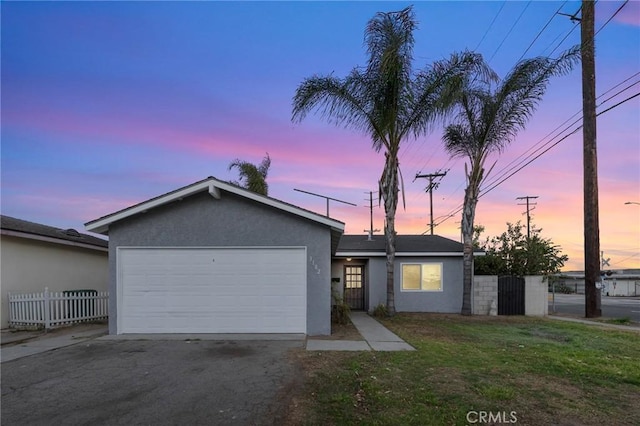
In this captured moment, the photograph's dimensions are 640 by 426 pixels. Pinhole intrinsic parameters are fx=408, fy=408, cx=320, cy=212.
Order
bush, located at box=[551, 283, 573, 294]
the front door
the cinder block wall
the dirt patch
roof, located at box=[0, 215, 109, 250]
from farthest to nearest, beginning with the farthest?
bush, located at box=[551, 283, 573, 294] < the front door < the cinder block wall < roof, located at box=[0, 215, 109, 250] < the dirt patch

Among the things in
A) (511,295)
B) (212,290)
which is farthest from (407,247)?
(212,290)


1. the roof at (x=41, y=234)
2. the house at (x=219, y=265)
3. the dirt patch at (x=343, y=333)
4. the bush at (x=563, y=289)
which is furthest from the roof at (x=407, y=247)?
the bush at (x=563, y=289)

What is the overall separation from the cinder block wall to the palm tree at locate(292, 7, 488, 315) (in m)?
6.83

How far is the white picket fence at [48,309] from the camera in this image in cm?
1159

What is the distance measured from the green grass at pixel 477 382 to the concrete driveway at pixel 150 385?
0.66 meters

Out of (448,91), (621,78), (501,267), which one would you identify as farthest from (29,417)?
(501,267)

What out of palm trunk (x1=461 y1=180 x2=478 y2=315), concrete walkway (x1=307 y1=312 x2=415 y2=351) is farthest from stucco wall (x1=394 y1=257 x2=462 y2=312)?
concrete walkway (x1=307 y1=312 x2=415 y2=351)

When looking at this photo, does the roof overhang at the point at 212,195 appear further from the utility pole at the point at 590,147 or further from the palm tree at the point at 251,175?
the palm tree at the point at 251,175

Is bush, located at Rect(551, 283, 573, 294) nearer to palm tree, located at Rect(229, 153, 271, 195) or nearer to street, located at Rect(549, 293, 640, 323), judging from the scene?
street, located at Rect(549, 293, 640, 323)

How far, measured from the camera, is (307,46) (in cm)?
1390

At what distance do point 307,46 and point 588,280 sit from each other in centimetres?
1392

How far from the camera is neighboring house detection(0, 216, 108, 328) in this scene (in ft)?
40.4

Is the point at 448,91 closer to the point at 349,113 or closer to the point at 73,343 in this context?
the point at 349,113

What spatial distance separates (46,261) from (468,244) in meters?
15.1
